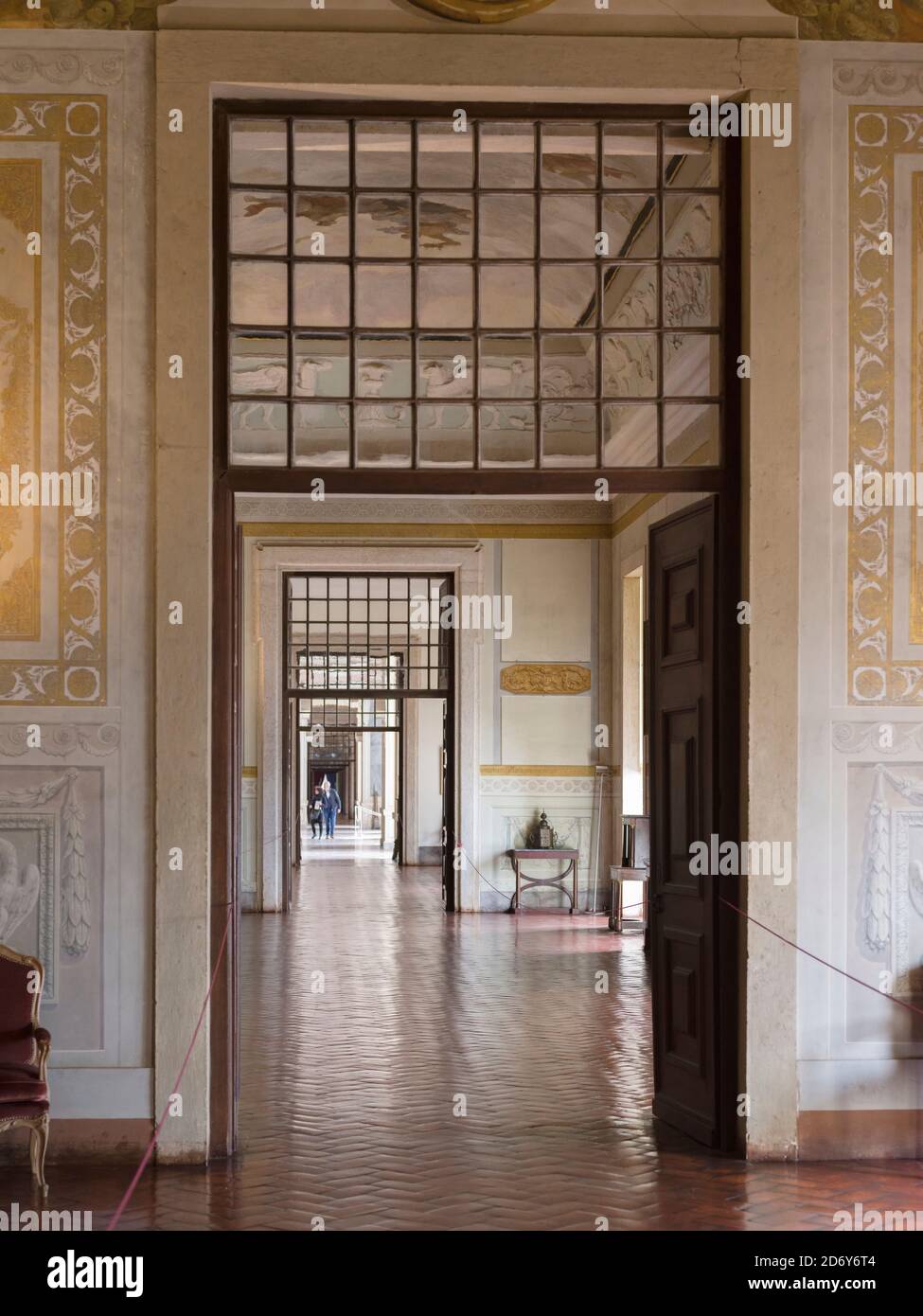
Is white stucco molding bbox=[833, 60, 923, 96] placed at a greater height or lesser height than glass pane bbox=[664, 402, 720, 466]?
greater

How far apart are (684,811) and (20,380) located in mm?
3511

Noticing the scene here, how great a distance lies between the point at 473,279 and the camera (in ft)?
20.5

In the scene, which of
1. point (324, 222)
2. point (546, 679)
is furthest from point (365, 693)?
point (324, 222)

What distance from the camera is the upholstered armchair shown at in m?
5.40

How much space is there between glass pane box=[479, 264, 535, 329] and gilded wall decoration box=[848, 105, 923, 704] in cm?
230

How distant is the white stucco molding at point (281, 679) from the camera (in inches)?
620

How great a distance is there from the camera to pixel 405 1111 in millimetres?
6785

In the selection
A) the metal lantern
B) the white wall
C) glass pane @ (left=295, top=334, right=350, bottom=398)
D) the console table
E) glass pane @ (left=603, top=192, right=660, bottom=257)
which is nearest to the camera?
glass pane @ (left=295, top=334, right=350, bottom=398)

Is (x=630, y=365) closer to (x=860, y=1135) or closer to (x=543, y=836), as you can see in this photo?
(x=543, y=836)

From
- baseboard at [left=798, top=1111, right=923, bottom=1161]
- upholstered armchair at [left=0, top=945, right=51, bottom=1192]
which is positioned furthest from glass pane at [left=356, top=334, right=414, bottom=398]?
baseboard at [left=798, top=1111, right=923, bottom=1161]

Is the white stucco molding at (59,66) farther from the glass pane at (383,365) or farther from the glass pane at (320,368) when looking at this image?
the glass pane at (383,365)

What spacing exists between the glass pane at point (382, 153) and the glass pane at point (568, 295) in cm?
119

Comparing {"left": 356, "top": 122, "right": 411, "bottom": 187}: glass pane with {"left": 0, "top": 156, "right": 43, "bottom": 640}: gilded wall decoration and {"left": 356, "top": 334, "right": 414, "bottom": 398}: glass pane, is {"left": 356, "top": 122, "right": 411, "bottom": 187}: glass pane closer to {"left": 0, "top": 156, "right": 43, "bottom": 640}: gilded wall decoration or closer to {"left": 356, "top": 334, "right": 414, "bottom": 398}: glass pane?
{"left": 356, "top": 334, "right": 414, "bottom": 398}: glass pane
